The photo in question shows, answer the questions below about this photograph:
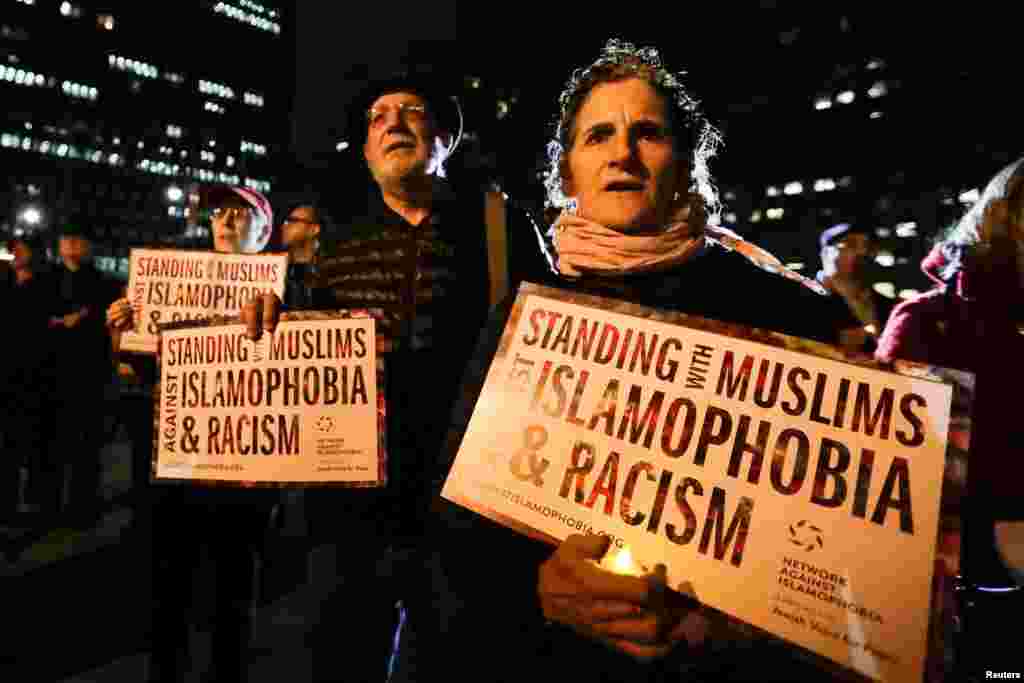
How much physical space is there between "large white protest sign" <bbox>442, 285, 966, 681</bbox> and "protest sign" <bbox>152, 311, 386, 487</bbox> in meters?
0.88

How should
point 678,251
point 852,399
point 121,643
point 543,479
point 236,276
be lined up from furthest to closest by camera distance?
point 121,643 → point 236,276 → point 678,251 → point 543,479 → point 852,399

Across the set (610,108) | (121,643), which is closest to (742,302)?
(610,108)

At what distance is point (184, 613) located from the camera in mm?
2975

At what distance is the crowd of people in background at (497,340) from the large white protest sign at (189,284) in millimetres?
132

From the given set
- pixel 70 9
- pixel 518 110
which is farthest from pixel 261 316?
pixel 70 9

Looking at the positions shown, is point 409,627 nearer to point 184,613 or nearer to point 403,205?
point 403,205

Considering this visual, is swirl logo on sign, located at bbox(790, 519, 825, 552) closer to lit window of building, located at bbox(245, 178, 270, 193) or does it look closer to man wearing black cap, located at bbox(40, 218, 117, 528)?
man wearing black cap, located at bbox(40, 218, 117, 528)

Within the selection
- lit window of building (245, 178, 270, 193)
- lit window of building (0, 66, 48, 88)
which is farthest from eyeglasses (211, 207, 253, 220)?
lit window of building (245, 178, 270, 193)

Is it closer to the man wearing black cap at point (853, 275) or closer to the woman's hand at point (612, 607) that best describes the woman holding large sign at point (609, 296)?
the woman's hand at point (612, 607)

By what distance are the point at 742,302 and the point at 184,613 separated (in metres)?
3.08

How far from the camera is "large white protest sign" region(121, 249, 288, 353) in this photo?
3.35 metres

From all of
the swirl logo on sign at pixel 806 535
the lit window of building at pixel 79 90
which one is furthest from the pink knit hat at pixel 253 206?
the lit window of building at pixel 79 90

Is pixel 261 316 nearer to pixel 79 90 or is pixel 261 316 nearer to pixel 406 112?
pixel 406 112

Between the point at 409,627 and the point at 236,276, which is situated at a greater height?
the point at 236,276
